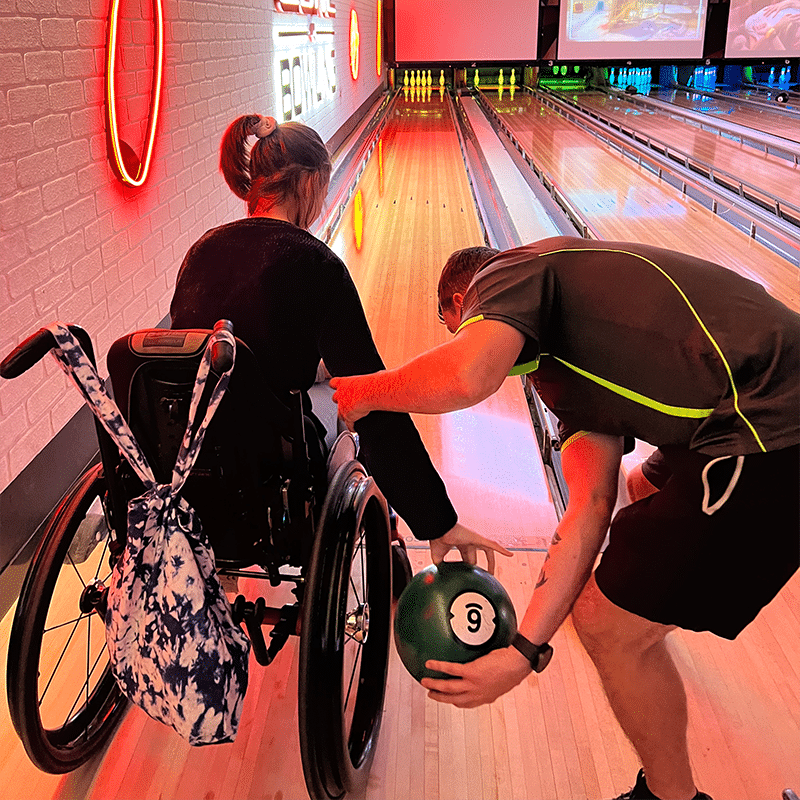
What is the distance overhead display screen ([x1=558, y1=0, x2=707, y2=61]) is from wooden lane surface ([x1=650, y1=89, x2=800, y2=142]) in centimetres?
70

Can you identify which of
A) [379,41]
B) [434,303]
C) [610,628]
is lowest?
[434,303]

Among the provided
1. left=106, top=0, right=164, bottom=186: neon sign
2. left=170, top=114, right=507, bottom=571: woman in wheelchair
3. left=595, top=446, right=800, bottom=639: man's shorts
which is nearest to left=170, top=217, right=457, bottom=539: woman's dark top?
left=170, top=114, right=507, bottom=571: woman in wheelchair

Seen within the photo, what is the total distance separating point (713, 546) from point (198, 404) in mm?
698

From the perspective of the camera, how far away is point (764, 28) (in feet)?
40.1

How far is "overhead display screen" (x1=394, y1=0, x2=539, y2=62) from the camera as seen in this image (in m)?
12.8

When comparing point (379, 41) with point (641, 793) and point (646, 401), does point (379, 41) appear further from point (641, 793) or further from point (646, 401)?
point (641, 793)

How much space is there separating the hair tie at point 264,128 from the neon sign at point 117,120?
121 cm

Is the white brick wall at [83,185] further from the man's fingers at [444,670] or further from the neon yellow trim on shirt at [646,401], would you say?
the neon yellow trim on shirt at [646,401]

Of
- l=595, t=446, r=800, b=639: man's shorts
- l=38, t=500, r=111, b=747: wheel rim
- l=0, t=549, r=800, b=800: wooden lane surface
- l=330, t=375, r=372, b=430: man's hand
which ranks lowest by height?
l=0, t=549, r=800, b=800: wooden lane surface

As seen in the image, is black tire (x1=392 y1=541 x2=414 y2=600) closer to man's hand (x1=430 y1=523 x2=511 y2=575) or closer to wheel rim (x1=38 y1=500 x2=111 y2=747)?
man's hand (x1=430 y1=523 x2=511 y2=575)

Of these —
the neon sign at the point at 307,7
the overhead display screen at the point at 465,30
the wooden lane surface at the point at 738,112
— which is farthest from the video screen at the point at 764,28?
the neon sign at the point at 307,7

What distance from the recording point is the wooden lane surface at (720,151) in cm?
618

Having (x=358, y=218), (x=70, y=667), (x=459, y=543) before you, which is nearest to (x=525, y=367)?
(x=459, y=543)

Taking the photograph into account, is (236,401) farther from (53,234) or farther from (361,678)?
(53,234)
